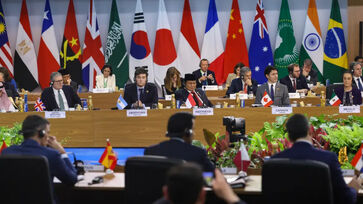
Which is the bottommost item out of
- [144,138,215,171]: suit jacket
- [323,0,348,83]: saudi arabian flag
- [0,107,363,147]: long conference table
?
[0,107,363,147]: long conference table

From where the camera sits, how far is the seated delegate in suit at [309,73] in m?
10.9

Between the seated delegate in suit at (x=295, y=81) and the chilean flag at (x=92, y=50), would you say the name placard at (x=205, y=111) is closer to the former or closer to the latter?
the seated delegate in suit at (x=295, y=81)

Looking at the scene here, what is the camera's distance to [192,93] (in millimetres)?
7875

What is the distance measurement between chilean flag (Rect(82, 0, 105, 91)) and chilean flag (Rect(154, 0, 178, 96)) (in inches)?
48.4

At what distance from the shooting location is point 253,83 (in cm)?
954

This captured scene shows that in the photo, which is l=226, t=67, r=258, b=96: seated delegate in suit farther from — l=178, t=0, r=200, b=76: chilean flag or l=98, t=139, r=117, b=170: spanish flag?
l=98, t=139, r=117, b=170: spanish flag

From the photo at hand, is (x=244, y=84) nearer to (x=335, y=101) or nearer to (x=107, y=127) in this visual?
(x=335, y=101)

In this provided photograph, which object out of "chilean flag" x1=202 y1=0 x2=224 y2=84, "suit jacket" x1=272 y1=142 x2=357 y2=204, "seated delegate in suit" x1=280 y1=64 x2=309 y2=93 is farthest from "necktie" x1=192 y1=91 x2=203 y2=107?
"suit jacket" x1=272 y1=142 x2=357 y2=204

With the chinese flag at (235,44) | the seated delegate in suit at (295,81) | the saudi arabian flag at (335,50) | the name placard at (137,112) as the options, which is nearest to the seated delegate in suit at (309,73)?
the seated delegate in suit at (295,81)

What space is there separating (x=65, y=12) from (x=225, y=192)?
10845mm

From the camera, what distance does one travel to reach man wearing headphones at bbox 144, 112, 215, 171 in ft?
11.1

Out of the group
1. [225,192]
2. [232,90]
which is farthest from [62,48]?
[225,192]

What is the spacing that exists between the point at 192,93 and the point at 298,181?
16.3 ft

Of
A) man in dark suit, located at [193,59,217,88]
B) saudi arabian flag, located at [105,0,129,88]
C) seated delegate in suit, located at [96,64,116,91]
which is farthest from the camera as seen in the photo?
saudi arabian flag, located at [105,0,129,88]
